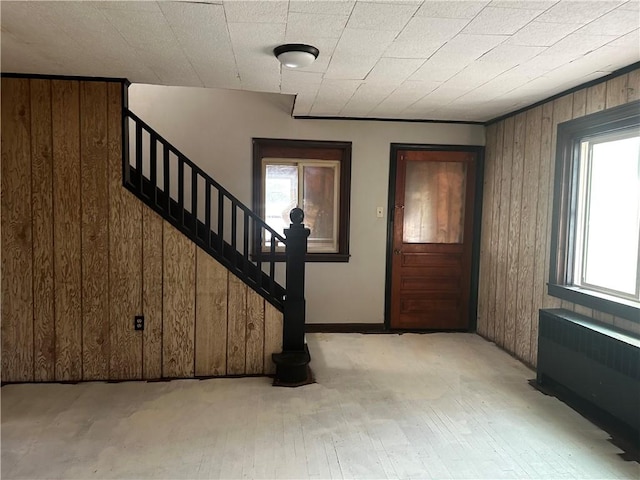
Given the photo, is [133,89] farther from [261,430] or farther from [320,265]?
[261,430]

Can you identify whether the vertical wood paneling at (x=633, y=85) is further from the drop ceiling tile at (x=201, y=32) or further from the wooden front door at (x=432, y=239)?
the drop ceiling tile at (x=201, y=32)

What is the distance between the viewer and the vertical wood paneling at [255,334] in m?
3.45

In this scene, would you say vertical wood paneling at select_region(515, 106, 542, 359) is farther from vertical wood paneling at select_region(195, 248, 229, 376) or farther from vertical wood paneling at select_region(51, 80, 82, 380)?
vertical wood paneling at select_region(51, 80, 82, 380)

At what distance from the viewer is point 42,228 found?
127 inches

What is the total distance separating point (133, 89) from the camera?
438 centimetres

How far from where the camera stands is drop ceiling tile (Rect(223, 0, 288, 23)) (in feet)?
6.42

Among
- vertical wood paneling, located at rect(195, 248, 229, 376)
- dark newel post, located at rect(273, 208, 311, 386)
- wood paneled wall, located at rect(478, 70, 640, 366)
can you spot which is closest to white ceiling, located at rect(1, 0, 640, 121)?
wood paneled wall, located at rect(478, 70, 640, 366)

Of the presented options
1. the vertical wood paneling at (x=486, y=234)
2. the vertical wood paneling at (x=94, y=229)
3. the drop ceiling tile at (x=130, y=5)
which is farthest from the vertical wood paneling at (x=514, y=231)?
the vertical wood paneling at (x=94, y=229)

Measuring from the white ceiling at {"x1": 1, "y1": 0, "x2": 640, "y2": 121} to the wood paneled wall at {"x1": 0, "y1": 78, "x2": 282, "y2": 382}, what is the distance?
41 centimetres

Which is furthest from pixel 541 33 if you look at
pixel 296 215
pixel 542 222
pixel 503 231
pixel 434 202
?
pixel 434 202

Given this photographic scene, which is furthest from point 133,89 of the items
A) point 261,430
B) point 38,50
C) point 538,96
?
point 538,96

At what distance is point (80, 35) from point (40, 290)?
196 cm

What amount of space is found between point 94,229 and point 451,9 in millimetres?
2906

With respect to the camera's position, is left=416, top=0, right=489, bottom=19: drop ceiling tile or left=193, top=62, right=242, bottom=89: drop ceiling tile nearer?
left=416, top=0, right=489, bottom=19: drop ceiling tile
